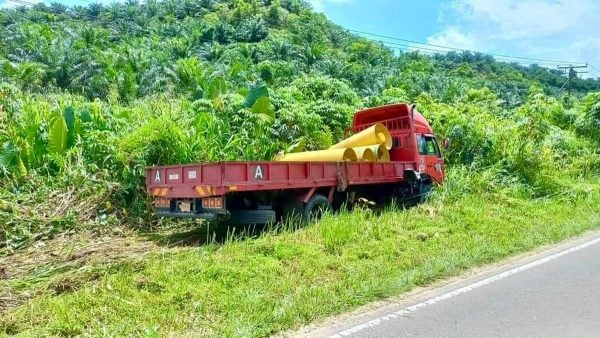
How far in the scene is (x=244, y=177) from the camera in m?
7.96

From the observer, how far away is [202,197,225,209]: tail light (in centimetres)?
784

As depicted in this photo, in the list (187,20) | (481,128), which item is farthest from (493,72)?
(481,128)

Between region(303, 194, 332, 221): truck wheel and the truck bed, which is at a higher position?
the truck bed

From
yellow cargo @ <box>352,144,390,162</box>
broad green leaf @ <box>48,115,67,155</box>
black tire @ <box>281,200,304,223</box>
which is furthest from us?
yellow cargo @ <box>352,144,390,162</box>

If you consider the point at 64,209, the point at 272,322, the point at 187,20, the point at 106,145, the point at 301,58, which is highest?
the point at 187,20

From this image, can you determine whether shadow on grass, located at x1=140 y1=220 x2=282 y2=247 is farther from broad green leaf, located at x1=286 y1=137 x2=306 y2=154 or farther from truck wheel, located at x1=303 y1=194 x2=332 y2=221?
broad green leaf, located at x1=286 y1=137 x2=306 y2=154

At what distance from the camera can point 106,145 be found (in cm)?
1005

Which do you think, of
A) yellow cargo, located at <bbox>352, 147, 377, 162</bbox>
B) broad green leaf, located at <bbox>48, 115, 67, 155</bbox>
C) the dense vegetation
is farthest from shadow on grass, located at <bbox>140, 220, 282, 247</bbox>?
yellow cargo, located at <bbox>352, 147, 377, 162</bbox>

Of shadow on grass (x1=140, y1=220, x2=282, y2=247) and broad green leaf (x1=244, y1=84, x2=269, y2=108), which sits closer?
shadow on grass (x1=140, y1=220, x2=282, y2=247)

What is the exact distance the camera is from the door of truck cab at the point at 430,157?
41.6 feet

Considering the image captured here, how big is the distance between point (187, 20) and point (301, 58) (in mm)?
28954

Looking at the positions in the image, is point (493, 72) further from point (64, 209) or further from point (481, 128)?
point (64, 209)

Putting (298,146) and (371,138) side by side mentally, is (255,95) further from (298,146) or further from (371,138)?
(371,138)

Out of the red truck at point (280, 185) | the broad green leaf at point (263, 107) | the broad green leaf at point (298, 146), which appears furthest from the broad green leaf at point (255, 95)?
the red truck at point (280, 185)
